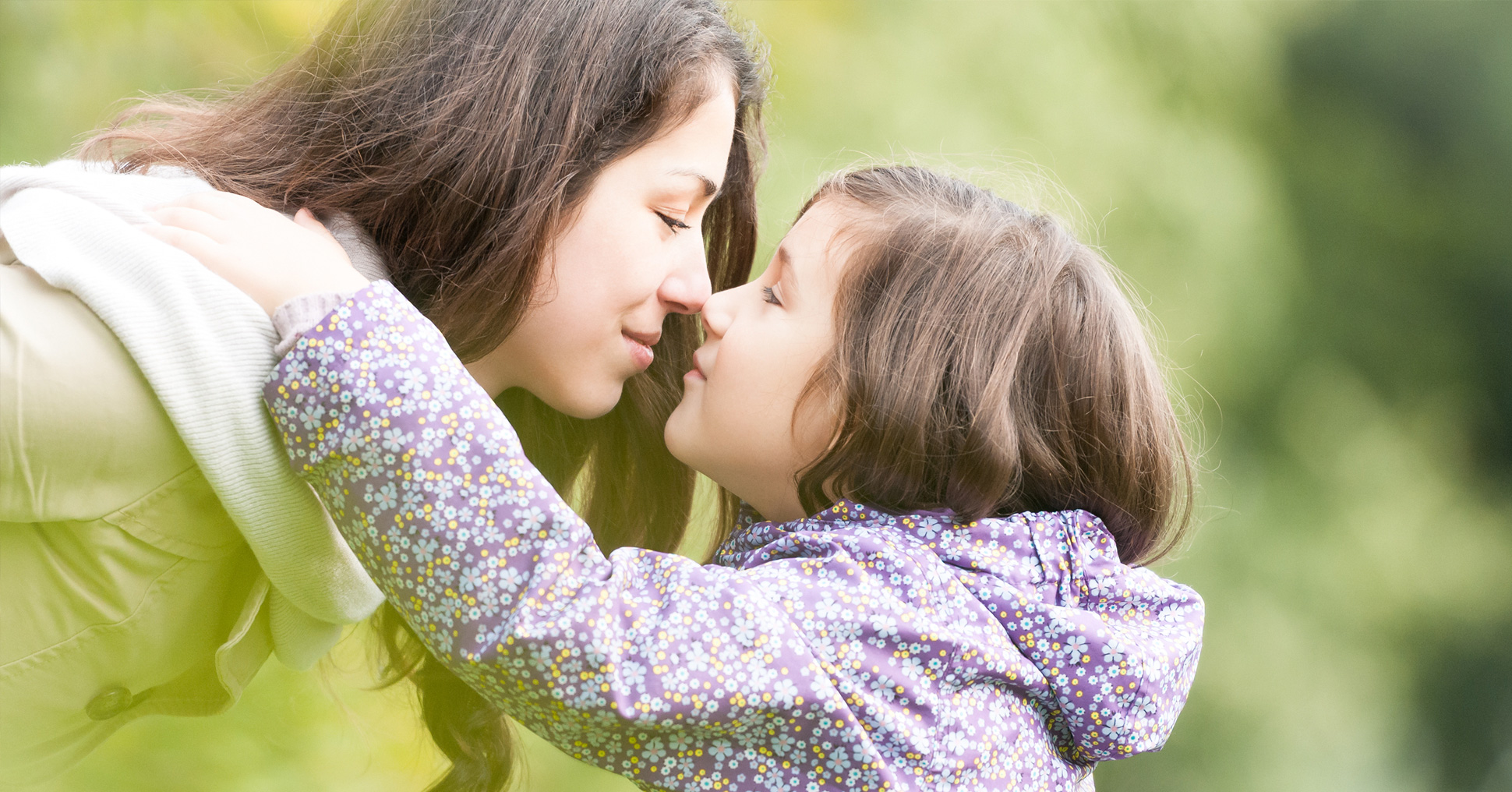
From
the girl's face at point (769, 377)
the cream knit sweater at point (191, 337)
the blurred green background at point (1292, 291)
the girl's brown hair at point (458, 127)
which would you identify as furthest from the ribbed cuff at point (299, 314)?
the blurred green background at point (1292, 291)

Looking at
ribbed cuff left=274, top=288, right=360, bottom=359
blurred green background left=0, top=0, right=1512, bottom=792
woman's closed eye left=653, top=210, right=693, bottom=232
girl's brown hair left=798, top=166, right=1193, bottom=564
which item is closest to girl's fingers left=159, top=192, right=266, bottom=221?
ribbed cuff left=274, top=288, right=360, bottom=359

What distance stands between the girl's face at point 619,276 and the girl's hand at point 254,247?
25cm

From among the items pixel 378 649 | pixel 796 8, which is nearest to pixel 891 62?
pixel 796 8

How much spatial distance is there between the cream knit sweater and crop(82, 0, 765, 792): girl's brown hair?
24cm

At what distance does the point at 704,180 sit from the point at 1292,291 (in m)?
1.81

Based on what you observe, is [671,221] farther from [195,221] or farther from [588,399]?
[195,221]

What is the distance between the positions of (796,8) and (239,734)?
1676 millimetres

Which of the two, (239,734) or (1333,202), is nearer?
(239,734)

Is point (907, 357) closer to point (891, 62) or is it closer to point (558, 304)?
point (558, 304)

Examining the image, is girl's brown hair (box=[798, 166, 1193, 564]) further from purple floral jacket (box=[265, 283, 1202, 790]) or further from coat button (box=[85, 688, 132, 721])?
coat button (box=[85, 688, 132, 721])

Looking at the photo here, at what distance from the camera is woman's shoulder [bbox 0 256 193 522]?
0.77 meters

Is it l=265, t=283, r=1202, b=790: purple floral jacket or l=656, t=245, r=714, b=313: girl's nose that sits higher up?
l=656, t=245, r=714, b=313: girl's nose

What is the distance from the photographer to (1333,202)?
8.37ft

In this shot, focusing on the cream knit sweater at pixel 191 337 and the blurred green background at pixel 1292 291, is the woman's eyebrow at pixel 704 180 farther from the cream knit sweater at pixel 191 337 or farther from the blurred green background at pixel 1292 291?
the blurred green background at pixel 1292 291
